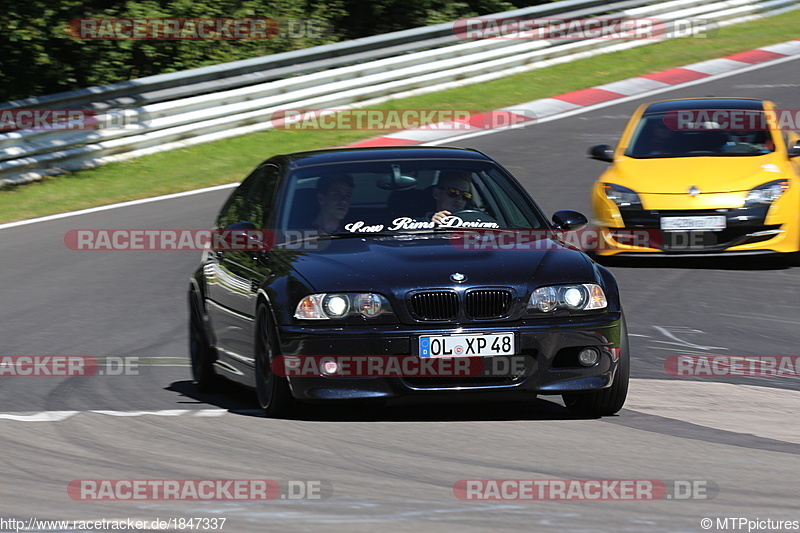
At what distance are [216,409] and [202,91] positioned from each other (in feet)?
42.0

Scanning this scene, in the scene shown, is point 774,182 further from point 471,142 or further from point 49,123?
point 49,123

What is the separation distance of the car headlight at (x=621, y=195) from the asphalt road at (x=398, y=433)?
63 cm

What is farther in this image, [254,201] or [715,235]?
[715,235]

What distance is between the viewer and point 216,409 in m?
7.63

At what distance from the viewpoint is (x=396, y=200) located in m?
7.86

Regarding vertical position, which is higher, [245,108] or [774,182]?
[774,182]

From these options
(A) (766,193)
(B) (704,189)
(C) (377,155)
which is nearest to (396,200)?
(C) (377,155)

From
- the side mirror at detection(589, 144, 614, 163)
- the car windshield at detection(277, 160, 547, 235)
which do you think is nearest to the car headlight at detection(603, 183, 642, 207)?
the side mirror at detection(589, 144, 614, 163)

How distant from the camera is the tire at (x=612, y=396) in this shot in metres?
7.12

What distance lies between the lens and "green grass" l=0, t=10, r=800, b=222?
54.9 ft

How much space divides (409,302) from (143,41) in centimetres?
1625

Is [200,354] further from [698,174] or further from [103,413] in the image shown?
[698,174]

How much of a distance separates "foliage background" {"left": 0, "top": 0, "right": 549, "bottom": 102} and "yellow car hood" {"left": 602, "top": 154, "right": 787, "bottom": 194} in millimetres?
9312

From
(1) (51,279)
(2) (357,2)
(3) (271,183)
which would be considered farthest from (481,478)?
(2) (357,2)
